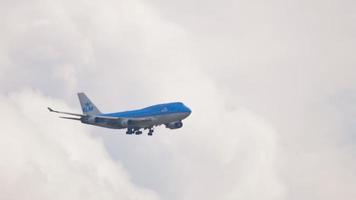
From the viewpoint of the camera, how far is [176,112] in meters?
200

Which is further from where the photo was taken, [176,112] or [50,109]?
[176,112]

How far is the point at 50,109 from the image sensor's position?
7185 inches

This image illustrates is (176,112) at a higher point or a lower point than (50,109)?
higher

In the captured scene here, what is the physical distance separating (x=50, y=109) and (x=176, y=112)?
34.3m
